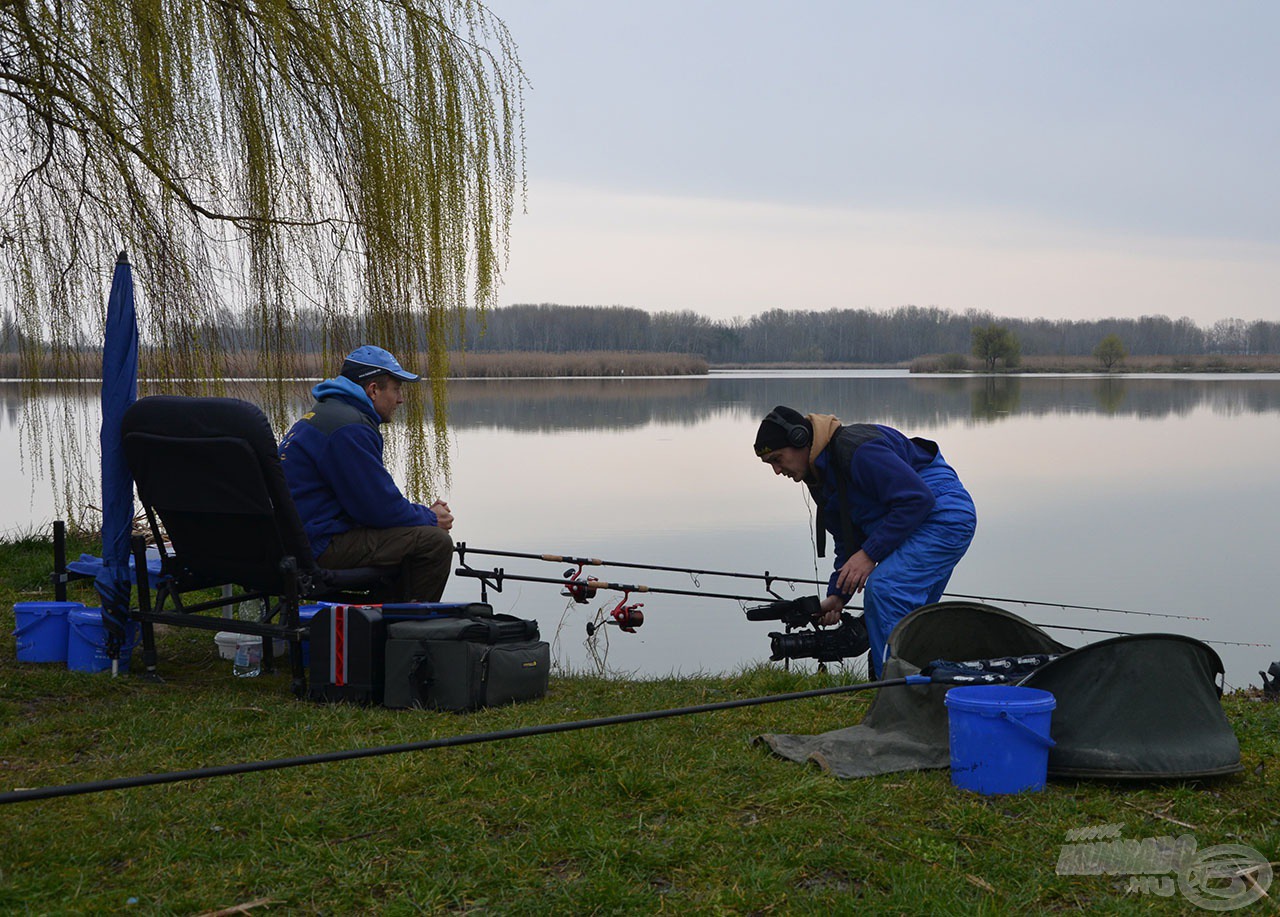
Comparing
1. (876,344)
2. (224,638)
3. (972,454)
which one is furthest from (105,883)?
(876,344)

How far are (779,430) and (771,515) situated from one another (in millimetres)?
8260

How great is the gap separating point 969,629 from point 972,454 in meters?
15.7

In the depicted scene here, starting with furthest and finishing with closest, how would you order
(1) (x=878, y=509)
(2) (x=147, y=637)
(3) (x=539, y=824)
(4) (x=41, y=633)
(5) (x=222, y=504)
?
(1) (x=878, y=509) → (4) (x=41, y=633) → (2) (x=147, y=637) → (5) (x=222, y=504) → (3) (x=539, y=824)

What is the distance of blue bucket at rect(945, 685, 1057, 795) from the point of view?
11.1 feet

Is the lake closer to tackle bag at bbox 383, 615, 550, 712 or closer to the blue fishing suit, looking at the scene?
the blue fishing suit

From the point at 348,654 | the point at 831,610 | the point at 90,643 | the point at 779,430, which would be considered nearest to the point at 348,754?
the point at 348,654

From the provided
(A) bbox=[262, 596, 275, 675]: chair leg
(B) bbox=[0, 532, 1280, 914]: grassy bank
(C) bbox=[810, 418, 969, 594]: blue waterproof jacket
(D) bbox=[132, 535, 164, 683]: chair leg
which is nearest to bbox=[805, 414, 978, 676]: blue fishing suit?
(C) bbox=[810, 418, 969, 594]: blue waterproof jacket

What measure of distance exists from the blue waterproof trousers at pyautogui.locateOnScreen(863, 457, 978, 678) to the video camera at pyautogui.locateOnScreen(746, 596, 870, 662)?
189 mm

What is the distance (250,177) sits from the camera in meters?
5.89

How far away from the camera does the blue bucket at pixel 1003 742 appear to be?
133 inches

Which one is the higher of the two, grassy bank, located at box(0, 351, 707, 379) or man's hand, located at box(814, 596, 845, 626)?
grassy bank, located at box(0, 351, 707, 379)

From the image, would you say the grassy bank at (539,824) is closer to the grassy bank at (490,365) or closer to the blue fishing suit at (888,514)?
the blue fishing suit at (888,514)

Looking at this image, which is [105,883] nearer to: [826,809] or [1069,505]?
[826,809]

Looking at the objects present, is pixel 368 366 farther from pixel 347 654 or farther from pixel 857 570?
pixel 857 570
